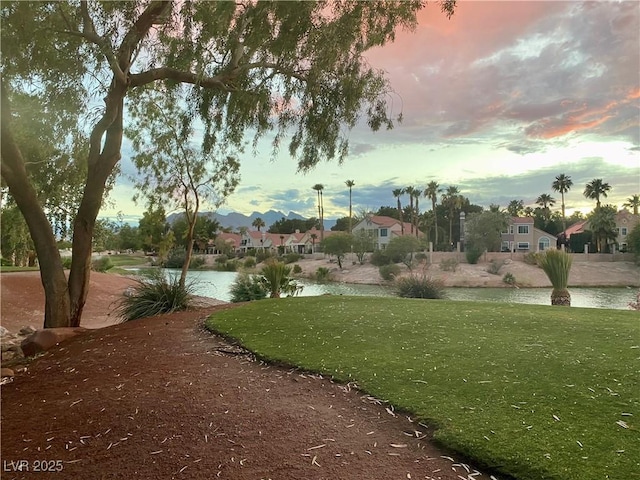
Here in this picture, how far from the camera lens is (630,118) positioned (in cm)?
1150

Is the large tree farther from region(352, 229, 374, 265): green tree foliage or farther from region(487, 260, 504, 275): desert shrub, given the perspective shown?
region(352, 229, 374, 265): green tree foliage

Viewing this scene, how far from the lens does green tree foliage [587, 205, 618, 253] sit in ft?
148

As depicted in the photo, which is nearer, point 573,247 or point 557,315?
point 557,315

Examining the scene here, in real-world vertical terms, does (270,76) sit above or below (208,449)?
above

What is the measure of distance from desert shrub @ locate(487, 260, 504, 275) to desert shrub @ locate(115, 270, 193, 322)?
29.6 metres

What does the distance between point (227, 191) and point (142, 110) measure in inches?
138

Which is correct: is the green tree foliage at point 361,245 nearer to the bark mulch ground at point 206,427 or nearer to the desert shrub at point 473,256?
the desert shrub at point 473,256

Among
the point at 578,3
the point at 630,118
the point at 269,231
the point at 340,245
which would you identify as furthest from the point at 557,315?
the point at 269,231

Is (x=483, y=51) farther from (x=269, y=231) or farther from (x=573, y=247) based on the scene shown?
(x=269, y=231)

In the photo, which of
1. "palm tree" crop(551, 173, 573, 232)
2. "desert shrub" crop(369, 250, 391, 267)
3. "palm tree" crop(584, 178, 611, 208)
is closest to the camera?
"desert shrub" crop(369, 250, 391, 267)

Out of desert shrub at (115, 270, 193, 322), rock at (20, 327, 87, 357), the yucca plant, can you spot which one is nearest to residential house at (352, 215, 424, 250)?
the yucca plant

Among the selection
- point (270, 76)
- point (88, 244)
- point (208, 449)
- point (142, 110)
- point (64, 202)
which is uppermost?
point (142, 110)

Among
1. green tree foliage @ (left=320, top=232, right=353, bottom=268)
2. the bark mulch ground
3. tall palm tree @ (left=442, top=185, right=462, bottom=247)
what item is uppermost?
tall palm tree @ (left=442, top=185, right=462, bottom=247)

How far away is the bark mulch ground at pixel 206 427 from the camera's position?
2.71 metres
